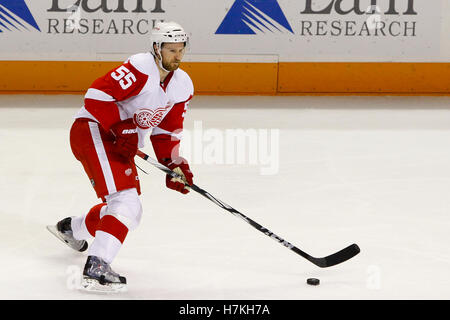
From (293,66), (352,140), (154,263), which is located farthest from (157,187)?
(293,66)

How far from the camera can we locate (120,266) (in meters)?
4.06

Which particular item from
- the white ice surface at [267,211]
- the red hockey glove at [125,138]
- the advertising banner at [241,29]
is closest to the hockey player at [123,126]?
the red hockey glove at [125,138]

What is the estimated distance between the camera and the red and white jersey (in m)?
3.75

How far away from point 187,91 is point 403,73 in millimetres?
4398

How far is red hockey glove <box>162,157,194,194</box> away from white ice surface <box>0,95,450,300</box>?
35 centimetres

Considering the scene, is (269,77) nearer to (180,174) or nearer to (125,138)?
(180,174)

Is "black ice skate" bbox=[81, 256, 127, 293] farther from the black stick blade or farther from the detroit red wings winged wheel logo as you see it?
the black stick blade

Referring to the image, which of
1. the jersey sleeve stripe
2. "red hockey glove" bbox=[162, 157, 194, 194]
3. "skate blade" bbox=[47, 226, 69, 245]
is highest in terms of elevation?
the jersey sleeve stripe

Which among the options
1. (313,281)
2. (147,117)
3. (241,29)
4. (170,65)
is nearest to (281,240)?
(313,281)

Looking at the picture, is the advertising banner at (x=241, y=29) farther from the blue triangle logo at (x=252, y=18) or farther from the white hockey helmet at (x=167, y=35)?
the white hockey helmet at (x=167, y=35)

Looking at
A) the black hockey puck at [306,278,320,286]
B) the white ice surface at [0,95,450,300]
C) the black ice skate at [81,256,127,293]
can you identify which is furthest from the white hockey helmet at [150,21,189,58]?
the black hockey puck at [306,278,320,286]

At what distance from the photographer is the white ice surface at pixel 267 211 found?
388 cm

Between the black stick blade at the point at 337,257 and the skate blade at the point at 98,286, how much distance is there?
2.62ft

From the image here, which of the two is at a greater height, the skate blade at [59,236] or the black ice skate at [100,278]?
the skate blade at [59,236]
